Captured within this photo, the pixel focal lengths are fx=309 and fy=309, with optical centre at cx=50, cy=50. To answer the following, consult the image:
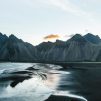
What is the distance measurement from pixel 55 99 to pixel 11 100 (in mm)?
4291

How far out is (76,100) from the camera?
29.7 m

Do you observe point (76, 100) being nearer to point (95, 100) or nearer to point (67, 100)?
point (67, 100)

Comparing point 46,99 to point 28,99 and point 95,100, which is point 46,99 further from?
point 95,100

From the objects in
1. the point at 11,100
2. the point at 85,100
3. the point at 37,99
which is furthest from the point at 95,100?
the point at 11,100

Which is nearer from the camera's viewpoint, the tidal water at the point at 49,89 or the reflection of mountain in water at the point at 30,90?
the reflection of mountain in water at the point at 30,90

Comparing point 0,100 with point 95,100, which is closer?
point 0,100

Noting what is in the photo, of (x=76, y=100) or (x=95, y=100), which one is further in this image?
(x=95, y=100)

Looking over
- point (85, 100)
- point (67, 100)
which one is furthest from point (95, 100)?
point (67, 100)

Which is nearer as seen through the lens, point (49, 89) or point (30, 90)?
point (30, 90)

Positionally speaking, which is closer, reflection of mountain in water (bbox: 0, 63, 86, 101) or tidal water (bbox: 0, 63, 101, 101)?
reflection of mountain in water (bbox: 0, 63, 86, 101)

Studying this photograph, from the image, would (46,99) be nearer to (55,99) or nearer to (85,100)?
(55,99)

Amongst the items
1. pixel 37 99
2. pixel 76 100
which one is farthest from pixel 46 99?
pixel 76 100

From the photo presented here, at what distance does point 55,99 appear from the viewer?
30.0 m

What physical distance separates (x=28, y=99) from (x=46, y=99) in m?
1.80
